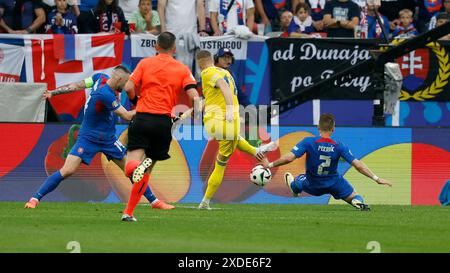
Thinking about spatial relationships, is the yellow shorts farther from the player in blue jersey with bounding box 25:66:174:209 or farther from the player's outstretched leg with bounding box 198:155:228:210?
the player in blue jersey with bounding box 25:66:174:209

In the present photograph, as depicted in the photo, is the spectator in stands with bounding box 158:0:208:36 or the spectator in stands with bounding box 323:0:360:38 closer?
the spectator in stands with bounding box 158:0:208:36

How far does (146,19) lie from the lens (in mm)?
21562

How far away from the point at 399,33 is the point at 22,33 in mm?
7570

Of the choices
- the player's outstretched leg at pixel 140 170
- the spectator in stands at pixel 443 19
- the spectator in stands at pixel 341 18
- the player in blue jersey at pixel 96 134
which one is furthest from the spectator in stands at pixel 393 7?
the player's outstretched leg at pixel 140 170

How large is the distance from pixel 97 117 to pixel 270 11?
7.89 metres

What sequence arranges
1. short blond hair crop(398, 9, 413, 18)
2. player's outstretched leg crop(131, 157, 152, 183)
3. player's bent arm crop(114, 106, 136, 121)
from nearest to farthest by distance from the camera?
player's outstretched leg crop(131, 157, 152, 183) → player's bent arm crop(114, 106, 136, 121) → short blond hair crop(398, 9, 413, 18)

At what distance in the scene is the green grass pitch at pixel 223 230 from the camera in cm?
1104

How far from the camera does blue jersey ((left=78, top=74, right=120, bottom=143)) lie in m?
15.7

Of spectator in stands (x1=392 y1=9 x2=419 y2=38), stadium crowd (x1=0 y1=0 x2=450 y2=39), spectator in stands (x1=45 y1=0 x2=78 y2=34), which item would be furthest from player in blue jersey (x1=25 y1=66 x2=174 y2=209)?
spectator in stands (x1=392 y1=9 x2=419 y2=38)

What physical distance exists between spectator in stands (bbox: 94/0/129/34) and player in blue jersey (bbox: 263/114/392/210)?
20.1 ft

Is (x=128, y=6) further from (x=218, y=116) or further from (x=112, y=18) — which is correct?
(x=218, y=116)

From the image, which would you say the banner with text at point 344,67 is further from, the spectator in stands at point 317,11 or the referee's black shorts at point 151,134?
the referee's black shorts at point 151,134

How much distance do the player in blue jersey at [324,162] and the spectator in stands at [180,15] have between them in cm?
565

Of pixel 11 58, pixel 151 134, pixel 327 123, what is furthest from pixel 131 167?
pixel 11 58
